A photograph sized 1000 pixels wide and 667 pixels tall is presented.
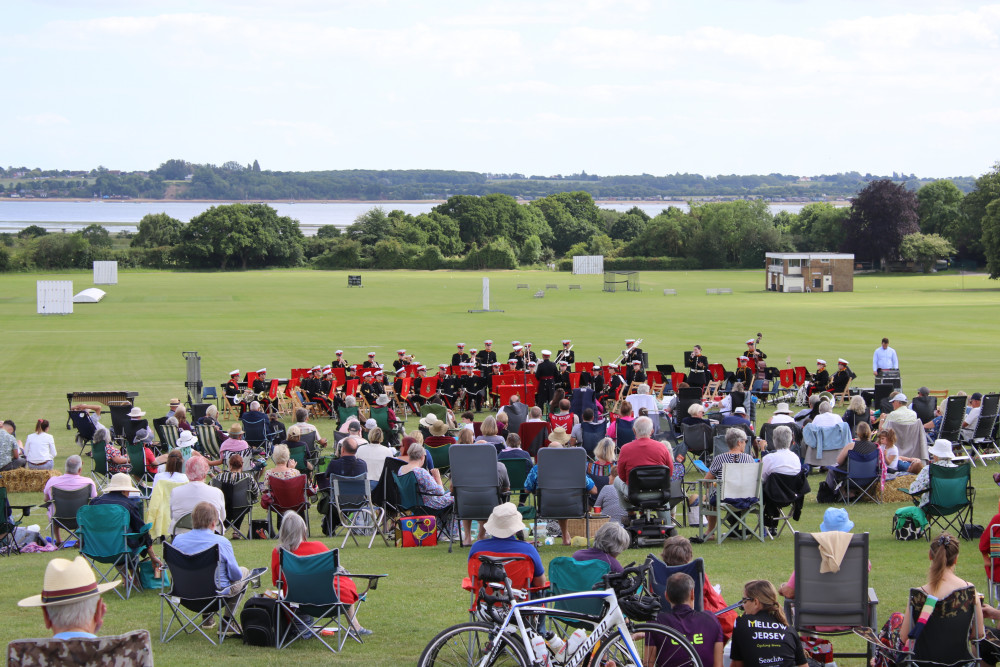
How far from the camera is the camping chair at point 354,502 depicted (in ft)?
35.4

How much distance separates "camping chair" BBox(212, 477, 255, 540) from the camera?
10547mm

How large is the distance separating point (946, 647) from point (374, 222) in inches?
4654

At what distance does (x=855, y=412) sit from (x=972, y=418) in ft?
6.52

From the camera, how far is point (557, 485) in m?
10.2

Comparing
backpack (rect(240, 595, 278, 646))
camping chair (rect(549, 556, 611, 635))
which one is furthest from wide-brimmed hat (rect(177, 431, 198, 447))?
camping chair (rect(549, 556, 611, 635))

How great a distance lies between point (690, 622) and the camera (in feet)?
19.0

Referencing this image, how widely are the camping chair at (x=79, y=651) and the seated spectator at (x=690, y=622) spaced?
9.25 ft

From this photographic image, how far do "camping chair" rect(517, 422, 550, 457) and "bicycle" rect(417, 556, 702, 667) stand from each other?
7.70 metres

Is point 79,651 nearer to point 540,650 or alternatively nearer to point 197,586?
point 540,650

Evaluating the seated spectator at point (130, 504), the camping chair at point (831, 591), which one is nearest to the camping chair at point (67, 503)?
the seated spectator at point (130, 504)

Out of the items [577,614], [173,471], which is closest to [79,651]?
[577,614]

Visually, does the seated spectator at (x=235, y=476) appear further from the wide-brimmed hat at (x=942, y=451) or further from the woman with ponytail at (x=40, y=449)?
the wide-brimmed hat at (x=942, y=451)

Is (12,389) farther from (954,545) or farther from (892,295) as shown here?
(892,295)

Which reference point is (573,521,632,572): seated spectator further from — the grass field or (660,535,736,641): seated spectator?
the grass field
